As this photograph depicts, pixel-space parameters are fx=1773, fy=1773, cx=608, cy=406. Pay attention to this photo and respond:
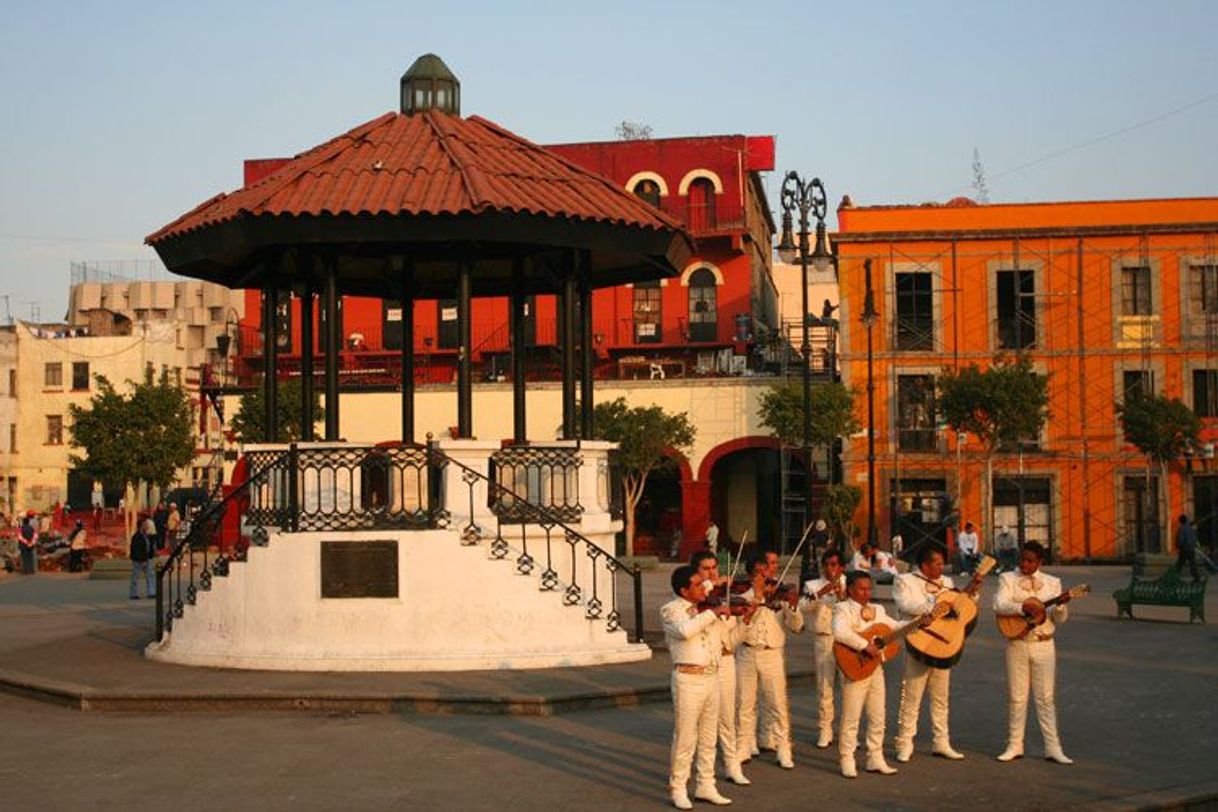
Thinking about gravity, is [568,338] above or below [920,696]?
above

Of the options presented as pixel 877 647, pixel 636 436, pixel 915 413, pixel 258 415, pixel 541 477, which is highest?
pixel 258 415

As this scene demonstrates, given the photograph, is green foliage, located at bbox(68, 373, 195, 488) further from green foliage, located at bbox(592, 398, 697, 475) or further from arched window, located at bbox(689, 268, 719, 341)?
arched window, located at bbox(689, 268, 719, 341)

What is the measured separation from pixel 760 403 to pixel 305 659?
35.9 m

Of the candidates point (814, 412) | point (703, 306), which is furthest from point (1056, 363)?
point (703, 306)

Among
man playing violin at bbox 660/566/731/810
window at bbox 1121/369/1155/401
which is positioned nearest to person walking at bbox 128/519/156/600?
man playing violin at bbox 660/566/731/810

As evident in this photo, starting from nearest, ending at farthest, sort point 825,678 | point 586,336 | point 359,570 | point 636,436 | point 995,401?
point 825,678
point 359,570
point 586,336
point 995,401
point 636,436

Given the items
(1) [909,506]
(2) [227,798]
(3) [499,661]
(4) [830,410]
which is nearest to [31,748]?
(2) [227,798]

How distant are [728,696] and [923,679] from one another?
1.84m

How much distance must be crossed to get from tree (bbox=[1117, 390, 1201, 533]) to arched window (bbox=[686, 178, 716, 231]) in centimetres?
1666

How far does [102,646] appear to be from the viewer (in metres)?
21.0

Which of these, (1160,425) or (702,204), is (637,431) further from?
(1160,425)

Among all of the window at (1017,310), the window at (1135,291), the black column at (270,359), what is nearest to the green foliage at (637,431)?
the window at (1017,310)

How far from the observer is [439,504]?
18.2 m

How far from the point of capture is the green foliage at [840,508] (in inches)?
1839
